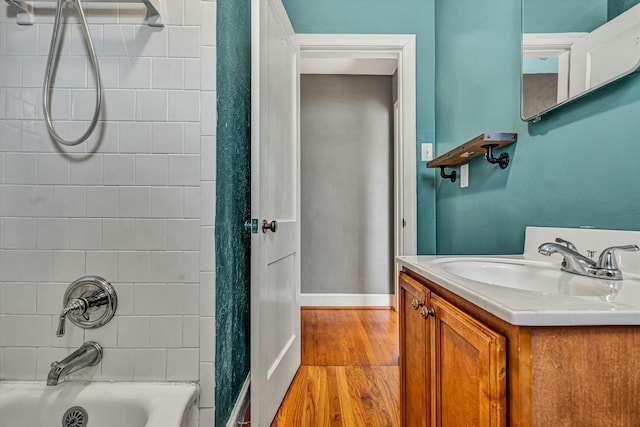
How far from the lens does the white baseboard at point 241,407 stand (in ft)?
4.40

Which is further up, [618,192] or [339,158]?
[339,158]

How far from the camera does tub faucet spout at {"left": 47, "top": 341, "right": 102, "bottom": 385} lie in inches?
41.0

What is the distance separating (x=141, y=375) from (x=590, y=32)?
1818mm

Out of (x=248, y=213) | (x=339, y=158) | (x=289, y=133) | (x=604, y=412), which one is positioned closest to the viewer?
(x=604, y=412)

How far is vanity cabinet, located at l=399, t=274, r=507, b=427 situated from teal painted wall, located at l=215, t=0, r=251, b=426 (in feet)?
Answer: 2.12

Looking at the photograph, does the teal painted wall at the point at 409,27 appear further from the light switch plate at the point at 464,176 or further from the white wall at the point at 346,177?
the white wall at the point at 346,177

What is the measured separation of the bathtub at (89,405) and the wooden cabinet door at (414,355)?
27.9 inches

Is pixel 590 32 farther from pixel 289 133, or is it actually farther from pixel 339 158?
pixel 339 158

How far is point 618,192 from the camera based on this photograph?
945mm

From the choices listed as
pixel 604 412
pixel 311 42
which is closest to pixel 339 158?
pixel 311 42

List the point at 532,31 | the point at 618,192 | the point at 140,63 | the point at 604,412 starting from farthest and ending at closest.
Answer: the point at 532,31
the point at 140,63
the point at 618,192
the point at 604,412

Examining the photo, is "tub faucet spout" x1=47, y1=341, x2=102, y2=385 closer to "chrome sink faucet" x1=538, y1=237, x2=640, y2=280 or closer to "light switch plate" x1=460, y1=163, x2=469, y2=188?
→ "chrome sink faucet" x1=538, y1=237, x2=640, y2=280

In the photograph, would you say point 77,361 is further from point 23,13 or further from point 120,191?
point 23,13

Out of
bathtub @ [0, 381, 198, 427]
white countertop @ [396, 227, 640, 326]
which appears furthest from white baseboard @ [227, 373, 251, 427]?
white countertop @ [396, 227, 640, 326]
